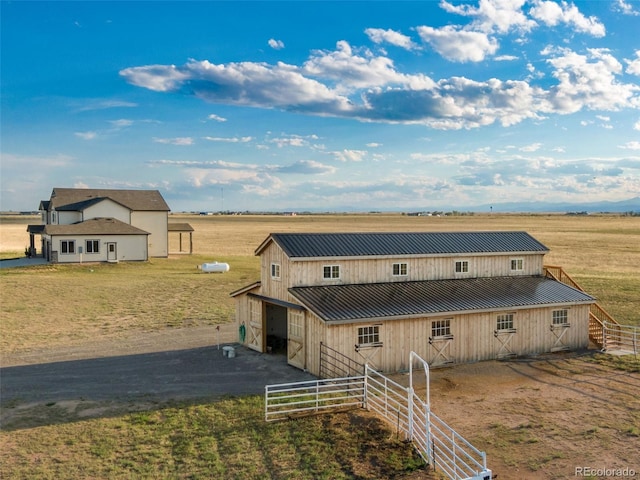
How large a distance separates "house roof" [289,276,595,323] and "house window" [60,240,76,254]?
148 feet

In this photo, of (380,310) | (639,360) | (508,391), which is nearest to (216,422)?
(380,310)

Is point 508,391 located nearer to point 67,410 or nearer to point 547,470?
point 547,470

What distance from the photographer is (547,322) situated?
27625 mm

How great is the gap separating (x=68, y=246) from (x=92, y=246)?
2.53m

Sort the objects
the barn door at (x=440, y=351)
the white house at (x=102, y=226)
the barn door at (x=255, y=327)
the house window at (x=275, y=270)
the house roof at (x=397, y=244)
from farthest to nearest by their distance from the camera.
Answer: the white house at (x=102, y=226) → the barn door at (x=255, y=327) → the house window at (x=275, y=270) → the house roof at (x=397, y=244) → the barn door at (x=440, y=351)

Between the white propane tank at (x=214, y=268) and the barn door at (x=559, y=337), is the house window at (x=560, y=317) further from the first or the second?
the white propane tank at (x=214, y=268)

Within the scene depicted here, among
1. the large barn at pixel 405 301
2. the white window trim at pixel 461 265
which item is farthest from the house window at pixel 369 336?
the white window trim at pixel 461 265

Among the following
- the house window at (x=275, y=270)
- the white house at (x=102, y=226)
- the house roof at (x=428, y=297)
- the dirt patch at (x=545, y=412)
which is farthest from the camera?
the white house at (x=102, y=226)

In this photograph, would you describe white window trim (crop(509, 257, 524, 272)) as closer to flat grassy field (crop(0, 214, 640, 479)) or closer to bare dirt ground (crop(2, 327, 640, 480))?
bare dirt ground (crop(2, 327, 640, 480))

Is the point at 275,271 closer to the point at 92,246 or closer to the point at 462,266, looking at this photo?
the point at 462,266

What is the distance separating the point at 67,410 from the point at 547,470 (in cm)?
Result: 1595

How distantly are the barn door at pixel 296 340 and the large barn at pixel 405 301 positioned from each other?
0.05m

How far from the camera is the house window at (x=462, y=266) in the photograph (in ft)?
97.3

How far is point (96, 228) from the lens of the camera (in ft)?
207
